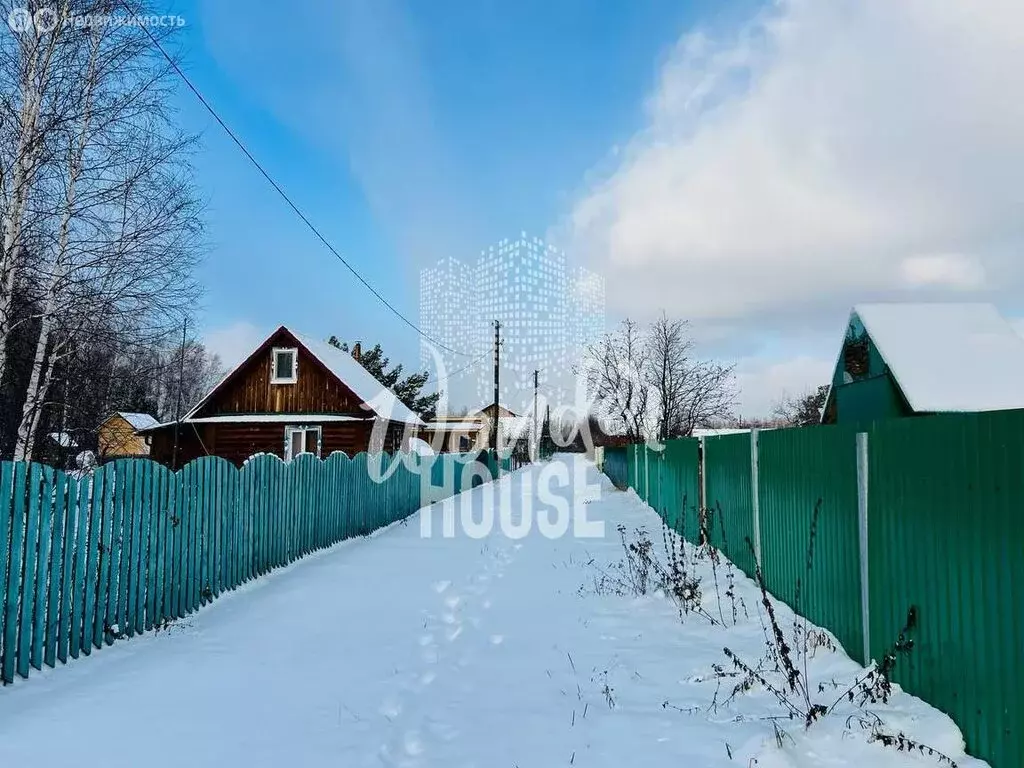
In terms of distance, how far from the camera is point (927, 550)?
3.09m

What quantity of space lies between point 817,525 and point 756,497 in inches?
71.7

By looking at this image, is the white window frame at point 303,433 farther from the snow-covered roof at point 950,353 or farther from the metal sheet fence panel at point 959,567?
the metal sheet fence panel at point 959,567

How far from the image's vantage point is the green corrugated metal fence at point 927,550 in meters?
2.44

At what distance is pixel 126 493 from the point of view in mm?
4961

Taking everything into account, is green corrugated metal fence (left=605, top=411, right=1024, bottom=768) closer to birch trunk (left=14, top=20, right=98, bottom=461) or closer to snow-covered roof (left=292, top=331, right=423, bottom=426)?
birch trunk (left=14, top=20, right=98, bottom=461)

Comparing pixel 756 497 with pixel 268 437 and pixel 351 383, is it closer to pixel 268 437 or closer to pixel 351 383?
pixel 351 383

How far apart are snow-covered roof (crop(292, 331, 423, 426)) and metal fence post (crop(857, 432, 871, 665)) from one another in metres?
20.0

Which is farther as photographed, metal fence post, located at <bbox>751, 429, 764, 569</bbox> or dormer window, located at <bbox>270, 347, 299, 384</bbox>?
dormer window, located at <bbox>270, 347, 299, 384</bbox>

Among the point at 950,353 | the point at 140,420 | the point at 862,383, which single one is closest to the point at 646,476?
the point at 862,383

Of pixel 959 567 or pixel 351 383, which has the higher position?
pixel 351 383

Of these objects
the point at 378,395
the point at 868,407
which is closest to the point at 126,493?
the point at 868,407

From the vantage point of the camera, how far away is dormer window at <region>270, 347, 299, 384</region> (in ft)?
74.8

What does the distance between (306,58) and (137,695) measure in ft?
31.1

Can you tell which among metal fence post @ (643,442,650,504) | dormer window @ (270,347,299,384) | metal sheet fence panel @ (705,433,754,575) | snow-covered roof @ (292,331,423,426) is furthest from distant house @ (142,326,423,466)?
metal sheet fence panel @ (705,433,754,575)
